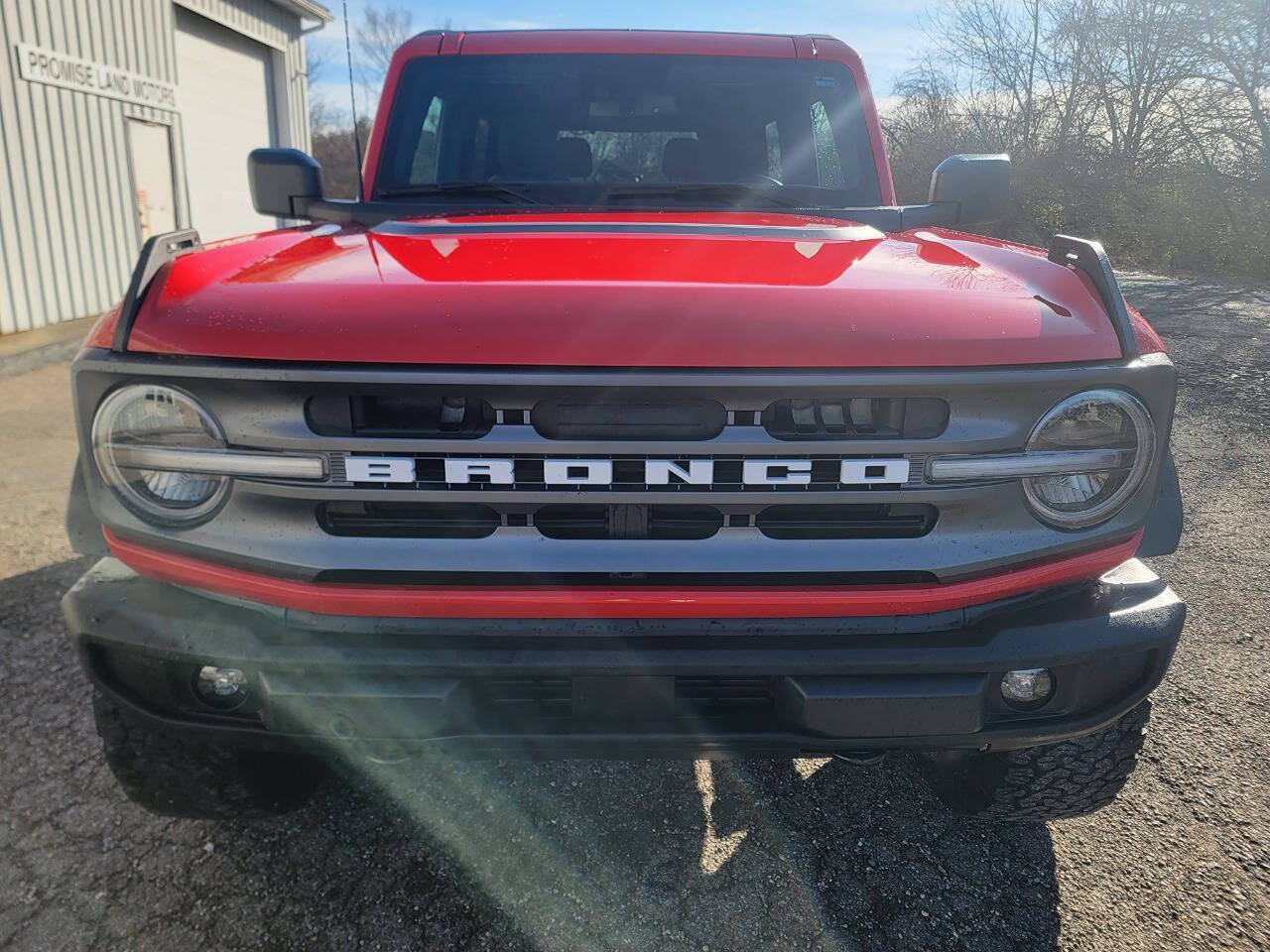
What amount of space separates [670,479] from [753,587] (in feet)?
0.83

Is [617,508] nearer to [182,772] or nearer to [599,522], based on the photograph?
[599,522]

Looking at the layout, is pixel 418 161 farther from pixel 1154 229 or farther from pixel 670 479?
pixel 1154 229

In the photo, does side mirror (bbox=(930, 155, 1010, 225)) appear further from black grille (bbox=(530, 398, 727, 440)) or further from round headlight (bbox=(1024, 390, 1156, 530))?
black grille (bbox=(530, 398, 727, 440))

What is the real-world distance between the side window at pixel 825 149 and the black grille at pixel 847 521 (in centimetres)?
166

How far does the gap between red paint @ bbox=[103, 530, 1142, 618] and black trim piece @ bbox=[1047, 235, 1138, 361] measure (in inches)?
19.2

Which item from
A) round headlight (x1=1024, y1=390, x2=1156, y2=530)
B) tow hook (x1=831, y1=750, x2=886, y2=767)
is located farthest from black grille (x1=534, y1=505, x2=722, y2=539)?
round headlight (x1=1024, y1=390, x2=1156, y2=530)

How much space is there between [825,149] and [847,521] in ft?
6.01

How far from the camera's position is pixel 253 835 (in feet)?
7.37

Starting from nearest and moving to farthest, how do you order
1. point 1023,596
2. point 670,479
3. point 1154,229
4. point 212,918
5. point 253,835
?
point 670,479 < point 1023,596 < point 212,918 < point 253,835 < point 1154,229

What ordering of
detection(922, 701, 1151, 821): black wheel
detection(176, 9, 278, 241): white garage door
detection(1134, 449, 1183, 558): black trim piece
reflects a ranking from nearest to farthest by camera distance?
detection(1134, 449, 1183, 558): black trim piece, detection(922, 701, 1151, 821): black wheel, detection(176, 9, 278, 241): white garage door

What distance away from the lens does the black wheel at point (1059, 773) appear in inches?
76.1

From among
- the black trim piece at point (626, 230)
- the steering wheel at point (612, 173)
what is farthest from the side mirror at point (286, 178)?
the steering wheel at point (612, 173)

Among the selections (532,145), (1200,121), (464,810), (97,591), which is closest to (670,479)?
(97,591)

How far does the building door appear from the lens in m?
10.7
